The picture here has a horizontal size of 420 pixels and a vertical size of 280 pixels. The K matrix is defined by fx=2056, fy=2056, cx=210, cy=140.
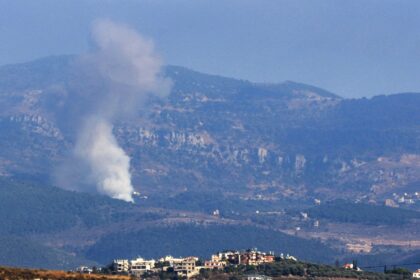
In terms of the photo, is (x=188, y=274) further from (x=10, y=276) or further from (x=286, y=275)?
(x=10, y=276)

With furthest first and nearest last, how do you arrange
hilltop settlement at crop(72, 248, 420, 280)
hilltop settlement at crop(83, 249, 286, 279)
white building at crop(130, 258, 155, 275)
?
white building at crop(130, 258, 155, 275), hilltop settlement at crop(83, 249, 286, 279), hilltop settlement at crop(72, 248, 420, 280)

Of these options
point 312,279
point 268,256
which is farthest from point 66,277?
point 268,256

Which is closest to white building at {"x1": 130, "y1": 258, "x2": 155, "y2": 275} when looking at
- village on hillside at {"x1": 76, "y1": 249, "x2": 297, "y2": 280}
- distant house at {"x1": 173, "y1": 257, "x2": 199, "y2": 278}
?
village on hillside at {"x1": 76, "y1": 249, "x2": 297, "y2": 280}

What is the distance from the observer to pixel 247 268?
161875 mm

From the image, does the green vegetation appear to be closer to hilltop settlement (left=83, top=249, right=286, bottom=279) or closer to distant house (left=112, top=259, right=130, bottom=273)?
hilltop settlement (left=83, top=249, right=286, bottom=279)

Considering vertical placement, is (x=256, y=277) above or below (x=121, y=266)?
below

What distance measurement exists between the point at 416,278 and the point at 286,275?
653 inches

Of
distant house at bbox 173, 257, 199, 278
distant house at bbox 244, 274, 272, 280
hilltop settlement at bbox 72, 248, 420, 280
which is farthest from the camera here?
distant house at bbox 173, 257, 199, 278

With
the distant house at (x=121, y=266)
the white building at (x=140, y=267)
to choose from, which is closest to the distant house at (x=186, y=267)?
the white building at (x=140, y=267)

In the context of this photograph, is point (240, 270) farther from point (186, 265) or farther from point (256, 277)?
point (256, 277)

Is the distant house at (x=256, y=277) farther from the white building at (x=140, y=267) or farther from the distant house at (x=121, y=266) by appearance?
the distant house at (x=121, y=266)

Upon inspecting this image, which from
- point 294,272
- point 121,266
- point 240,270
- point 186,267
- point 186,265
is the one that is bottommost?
point 294,272

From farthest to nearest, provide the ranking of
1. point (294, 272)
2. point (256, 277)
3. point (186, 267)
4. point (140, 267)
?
1. point (140, 267)
2. point (186, 267)
3. point (294, 272)
4. point (256, 277)

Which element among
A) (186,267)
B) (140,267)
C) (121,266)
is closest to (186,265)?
(186,267)
